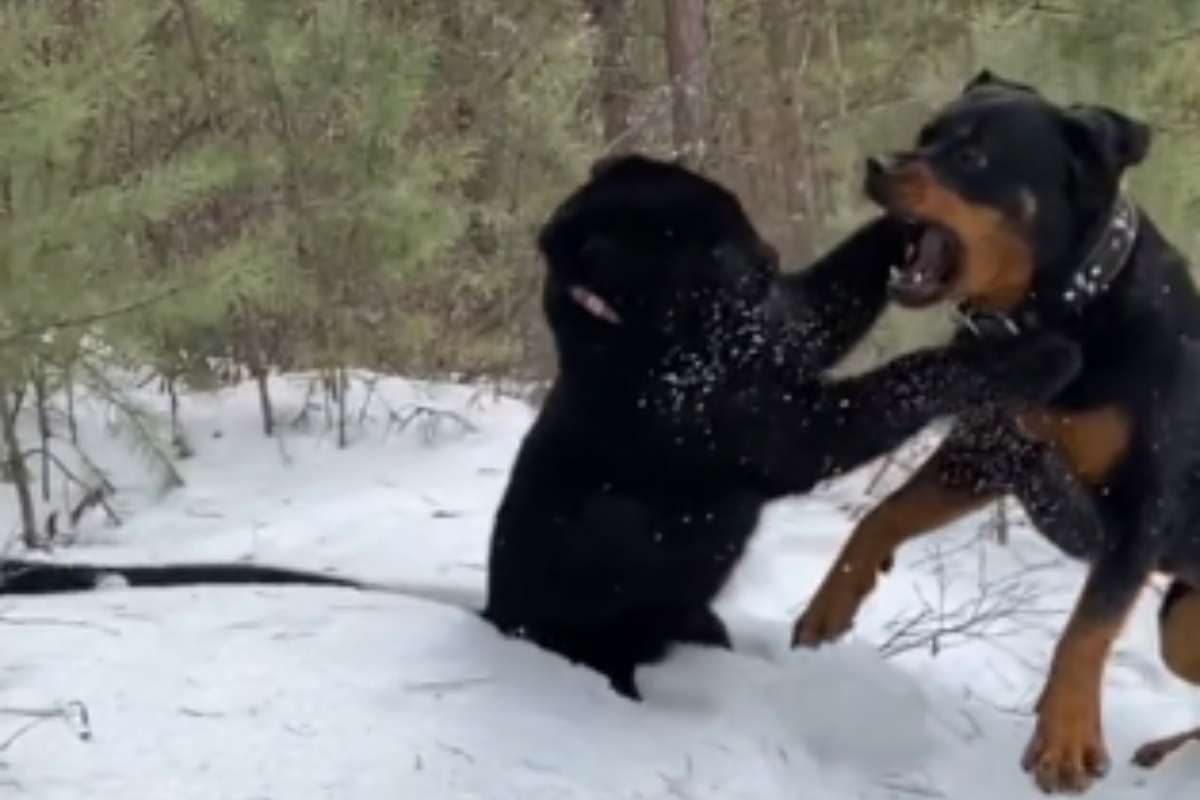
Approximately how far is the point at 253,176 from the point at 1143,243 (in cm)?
359

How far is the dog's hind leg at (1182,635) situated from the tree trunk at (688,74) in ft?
16.8

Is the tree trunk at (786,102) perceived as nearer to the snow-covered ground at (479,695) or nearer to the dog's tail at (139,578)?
the snow-covered ground at (479,695)

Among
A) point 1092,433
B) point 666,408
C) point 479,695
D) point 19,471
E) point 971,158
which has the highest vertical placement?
point 971,158

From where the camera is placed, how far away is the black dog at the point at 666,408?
162 inches

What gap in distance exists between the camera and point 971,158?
4207mm

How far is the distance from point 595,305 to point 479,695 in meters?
0.87

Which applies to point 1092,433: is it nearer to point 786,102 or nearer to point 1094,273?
point 1094,273

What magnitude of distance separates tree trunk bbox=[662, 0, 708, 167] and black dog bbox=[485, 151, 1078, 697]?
5.29m

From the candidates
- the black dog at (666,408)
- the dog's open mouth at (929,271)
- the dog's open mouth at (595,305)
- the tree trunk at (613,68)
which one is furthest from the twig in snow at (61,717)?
the tree trunk at (613,68)

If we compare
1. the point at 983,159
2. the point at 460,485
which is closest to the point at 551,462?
the point at 983,159

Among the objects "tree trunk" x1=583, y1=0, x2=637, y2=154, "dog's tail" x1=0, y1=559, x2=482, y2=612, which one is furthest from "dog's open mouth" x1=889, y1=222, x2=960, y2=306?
"tree trunk" x1=583, y1=0, x2=637, y2=154

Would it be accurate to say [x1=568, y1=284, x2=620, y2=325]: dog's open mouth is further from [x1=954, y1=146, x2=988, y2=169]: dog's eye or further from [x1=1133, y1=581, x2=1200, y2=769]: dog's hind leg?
[x1=1133, y1=581, x2=1200, y2=769]: dog's hind leg

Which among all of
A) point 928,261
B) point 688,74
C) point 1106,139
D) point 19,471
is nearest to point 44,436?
point 19,471

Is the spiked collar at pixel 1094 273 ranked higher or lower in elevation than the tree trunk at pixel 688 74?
higher
